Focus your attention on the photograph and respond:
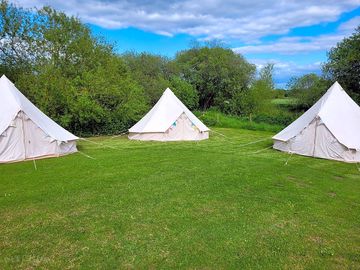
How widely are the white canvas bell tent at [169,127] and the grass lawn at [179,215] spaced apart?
5.66 m

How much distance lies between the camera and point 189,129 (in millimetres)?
16469

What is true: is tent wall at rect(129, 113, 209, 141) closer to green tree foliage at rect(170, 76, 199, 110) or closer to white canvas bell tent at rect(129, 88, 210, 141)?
white canvas bell tent at rect(129, 88, 210, 141)

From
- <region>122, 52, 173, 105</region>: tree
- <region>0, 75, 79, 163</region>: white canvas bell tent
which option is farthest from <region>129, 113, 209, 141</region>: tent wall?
<region>122, 52, 173, 105</region>: tree

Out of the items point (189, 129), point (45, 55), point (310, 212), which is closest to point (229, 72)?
point (189, 129)

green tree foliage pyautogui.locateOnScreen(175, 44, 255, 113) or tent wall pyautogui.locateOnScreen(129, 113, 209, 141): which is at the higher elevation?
green tree foliage pyautogui.locateOnScreen(175, 44, 255, 113)

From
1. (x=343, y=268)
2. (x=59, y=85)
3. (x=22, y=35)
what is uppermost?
(x=22, y=35)

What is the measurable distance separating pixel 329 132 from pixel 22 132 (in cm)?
1127

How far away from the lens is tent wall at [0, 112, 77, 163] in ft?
34.9

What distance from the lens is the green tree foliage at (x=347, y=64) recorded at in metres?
21.7

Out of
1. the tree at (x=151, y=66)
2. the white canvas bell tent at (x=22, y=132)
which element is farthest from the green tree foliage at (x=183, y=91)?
the white canvas bell tent at (x=22, y=132)

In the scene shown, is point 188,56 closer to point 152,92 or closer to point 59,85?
point 152,92

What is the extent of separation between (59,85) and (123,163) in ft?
28.6

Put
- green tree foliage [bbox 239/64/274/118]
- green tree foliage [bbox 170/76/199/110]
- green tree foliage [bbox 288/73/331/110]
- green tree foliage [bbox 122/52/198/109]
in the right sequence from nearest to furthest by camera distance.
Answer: green tree foliage [bbox 288/73/331/110] < green tree foliage [bbox 122/52/198/109] < green tree foliage [bbox 170/76/199/110] < green tree foliage [bbox 239/64/274/118]

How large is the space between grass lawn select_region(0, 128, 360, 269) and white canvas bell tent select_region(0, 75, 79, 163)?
797 mm
